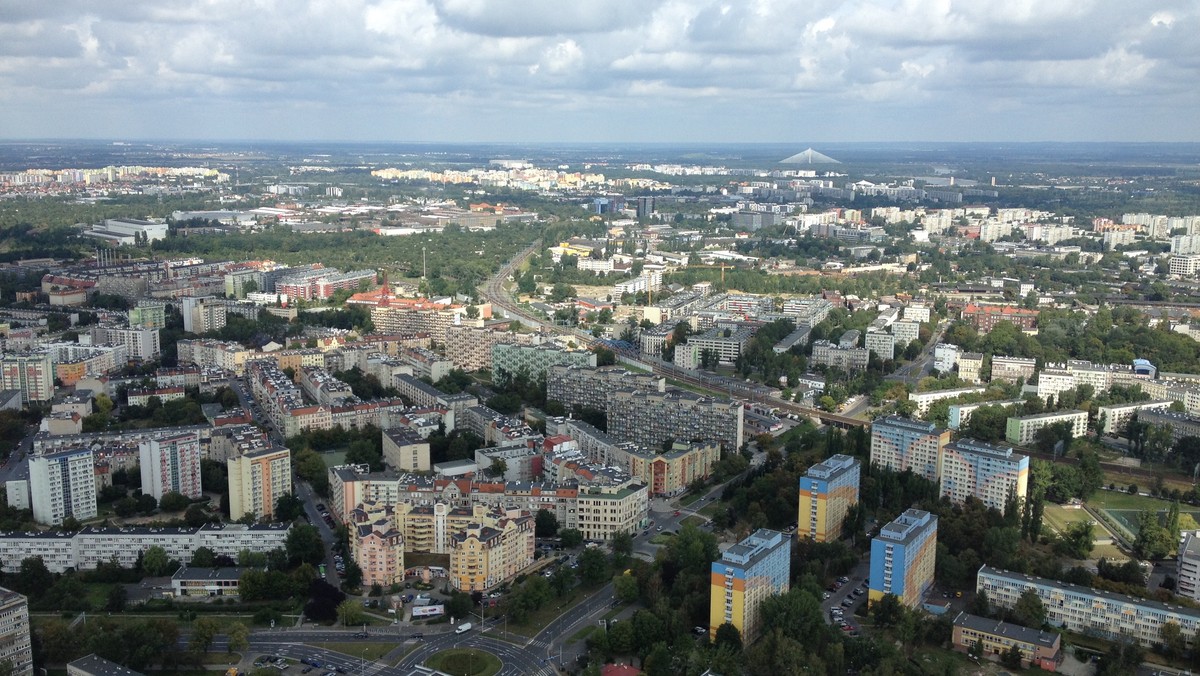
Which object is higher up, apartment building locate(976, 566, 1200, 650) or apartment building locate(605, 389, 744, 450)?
apartment building locate(605, 389, 744, 450)

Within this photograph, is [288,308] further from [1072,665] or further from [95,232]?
[1072,665]

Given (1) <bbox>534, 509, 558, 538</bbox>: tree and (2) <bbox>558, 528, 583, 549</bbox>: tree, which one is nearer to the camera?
(2) <bbox>558, 528, 583, 549</bbox>: tree

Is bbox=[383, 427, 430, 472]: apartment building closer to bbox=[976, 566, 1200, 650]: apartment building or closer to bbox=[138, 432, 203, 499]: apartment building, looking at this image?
bbox=[138, 432, 203, 499]: apartment building

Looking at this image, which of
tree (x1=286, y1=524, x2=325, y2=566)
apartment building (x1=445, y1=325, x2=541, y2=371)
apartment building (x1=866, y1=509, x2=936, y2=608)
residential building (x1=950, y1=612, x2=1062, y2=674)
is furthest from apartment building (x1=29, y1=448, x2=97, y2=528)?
residential building (x1=950, y1=612, x2=1062, y2=674)

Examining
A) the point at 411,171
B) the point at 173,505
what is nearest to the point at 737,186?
the point at 411,171

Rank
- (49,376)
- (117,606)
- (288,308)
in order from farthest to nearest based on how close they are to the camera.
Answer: (288,308) < (49,376) < (117,606)

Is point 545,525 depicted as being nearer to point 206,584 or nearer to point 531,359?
point 206,584

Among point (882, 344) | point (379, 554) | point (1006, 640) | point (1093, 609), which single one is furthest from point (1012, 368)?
point (379, 554)
